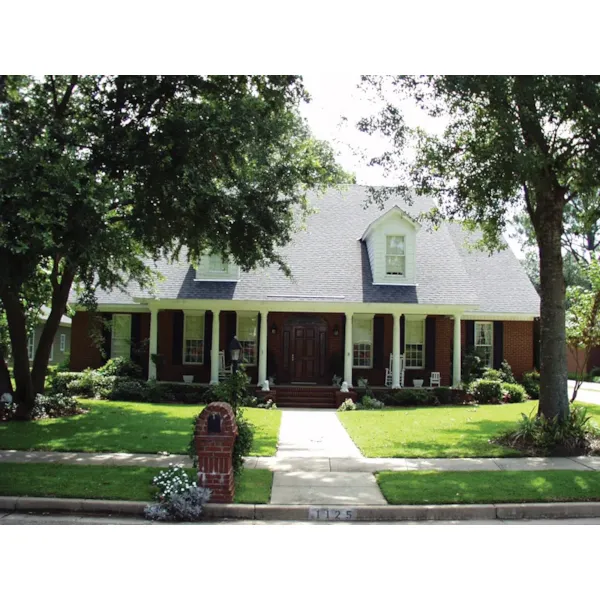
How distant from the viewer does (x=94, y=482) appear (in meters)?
8.72

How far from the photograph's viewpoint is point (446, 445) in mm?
12266

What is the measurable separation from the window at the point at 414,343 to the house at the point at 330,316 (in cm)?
4

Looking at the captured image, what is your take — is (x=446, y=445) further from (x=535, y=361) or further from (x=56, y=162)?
(x=535, y=361)

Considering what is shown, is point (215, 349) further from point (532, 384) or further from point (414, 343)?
point (532, 384)

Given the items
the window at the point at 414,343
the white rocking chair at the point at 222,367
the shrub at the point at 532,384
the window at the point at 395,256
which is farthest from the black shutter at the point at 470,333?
the white rocking chair at the point at 222,367

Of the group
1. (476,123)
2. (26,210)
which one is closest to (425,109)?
(476,123)

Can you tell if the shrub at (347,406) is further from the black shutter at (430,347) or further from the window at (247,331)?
the window at (247,331)

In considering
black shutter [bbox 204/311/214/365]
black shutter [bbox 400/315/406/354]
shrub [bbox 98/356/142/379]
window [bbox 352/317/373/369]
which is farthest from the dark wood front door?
shrub [bbox 98/356/142/379]

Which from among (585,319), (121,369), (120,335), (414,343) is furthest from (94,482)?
(414,343)

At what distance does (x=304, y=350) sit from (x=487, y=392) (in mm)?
6495

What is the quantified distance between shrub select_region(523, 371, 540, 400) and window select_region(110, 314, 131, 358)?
14.8 meters

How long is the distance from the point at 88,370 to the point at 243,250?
31.5 feet

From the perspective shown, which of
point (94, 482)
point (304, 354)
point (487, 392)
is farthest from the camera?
point (304, 354)

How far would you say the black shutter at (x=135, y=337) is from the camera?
74.6 feet
